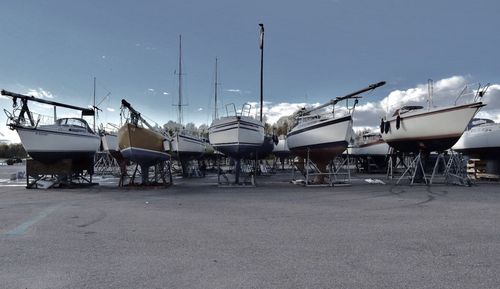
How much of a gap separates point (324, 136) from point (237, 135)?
3.80 metres

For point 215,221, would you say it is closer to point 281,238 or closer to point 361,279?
point 281,238

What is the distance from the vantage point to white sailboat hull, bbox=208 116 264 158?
14992 millimetres

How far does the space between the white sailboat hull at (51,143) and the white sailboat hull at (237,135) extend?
6.20 meters

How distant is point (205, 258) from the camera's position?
14.3 ft

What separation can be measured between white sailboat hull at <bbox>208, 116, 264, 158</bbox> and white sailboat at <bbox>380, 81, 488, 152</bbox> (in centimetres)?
645

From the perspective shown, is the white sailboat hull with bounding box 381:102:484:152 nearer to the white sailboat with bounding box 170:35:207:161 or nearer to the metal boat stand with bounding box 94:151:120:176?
the white sailboat with bounding box 170:35:207:161

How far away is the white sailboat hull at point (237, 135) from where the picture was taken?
1499 centimetres

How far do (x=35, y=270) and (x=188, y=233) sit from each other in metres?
2.34

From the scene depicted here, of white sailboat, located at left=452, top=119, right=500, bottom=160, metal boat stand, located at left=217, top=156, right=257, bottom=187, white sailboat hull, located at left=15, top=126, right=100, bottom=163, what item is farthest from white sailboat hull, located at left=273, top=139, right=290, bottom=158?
white sailboat hull, located at left=15, top=126, right=100, bottom=163

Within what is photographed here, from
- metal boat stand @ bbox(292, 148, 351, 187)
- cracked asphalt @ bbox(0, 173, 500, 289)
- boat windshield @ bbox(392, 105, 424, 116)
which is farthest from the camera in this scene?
boat windshield @ bbox(392, 105, 424, 116)

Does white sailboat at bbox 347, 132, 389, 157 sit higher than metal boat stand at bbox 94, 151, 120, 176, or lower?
higher

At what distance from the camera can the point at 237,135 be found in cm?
1492

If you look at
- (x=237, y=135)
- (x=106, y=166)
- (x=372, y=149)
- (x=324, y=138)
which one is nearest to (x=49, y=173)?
(x=237, y=135)

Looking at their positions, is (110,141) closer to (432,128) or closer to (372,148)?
(432,128)
